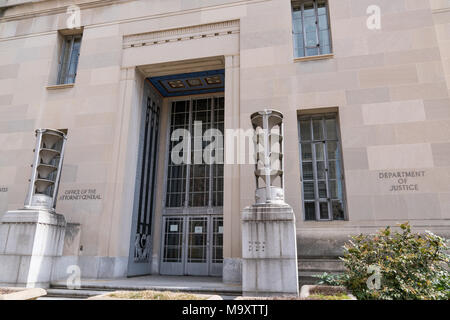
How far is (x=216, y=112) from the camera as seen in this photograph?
1584 cm

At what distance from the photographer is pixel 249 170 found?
36.9 ft

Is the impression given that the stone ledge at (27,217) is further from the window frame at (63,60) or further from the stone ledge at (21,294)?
the window frame at (63,60)

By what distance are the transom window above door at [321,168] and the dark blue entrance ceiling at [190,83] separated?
504 cm

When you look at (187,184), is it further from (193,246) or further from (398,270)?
(398,270)

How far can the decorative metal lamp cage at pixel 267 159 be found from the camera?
8820 millimetres

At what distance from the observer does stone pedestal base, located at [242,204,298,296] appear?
780 cm

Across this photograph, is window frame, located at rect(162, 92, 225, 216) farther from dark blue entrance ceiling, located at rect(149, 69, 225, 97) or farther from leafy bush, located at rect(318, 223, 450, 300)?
leafy bush, located at rect(318, 223, 450, 300)

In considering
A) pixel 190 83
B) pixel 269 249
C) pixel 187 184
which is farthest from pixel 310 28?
pixel 269 249

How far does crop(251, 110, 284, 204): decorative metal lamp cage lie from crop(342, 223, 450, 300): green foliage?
97.1 inches

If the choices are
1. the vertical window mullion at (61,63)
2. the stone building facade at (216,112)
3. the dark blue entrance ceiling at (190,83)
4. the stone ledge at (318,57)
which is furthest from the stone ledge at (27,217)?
the stone ledge at (318,57)
